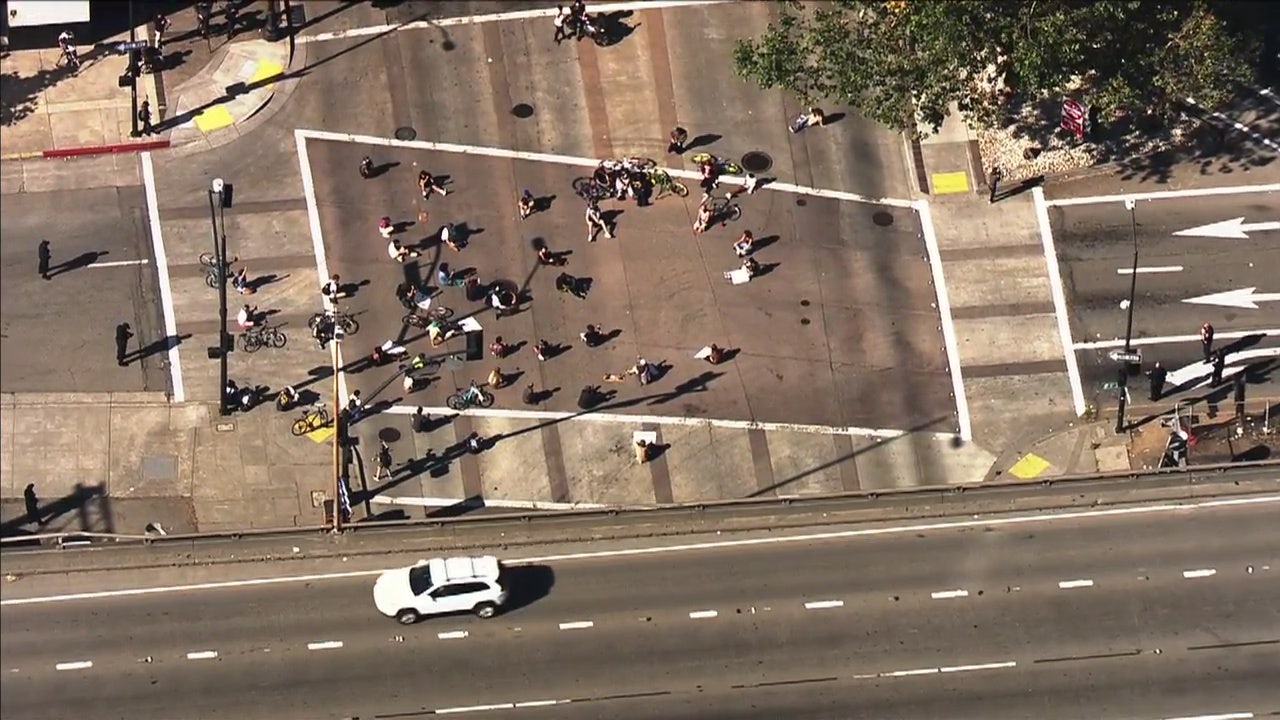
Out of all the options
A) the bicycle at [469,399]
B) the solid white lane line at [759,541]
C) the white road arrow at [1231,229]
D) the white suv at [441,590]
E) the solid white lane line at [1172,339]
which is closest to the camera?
the white suv at [441,590]

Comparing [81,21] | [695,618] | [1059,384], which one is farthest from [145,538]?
[1059,384]

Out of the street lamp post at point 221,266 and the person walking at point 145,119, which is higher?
the person walking at point 145,119

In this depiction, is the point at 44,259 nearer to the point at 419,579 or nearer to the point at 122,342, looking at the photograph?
the point at 122,342

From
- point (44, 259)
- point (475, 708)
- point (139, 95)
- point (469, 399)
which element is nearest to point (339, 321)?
point (469, 399)

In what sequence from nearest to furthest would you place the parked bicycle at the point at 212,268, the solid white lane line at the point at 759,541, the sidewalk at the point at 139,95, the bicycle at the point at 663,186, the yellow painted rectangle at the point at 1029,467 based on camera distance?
the solid white lane line at the point at 759,541
the yellow painted rectangle at the point at 1029,467
the parked bicycle at the point at 212,268
the bicycle at the point at 663,186
the sidewalk at the point at 139,95

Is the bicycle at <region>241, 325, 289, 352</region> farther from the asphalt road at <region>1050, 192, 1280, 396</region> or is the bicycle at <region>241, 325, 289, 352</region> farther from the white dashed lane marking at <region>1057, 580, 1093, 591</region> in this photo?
the asphalt road at <region>1050, 192, 1280, 396</region>

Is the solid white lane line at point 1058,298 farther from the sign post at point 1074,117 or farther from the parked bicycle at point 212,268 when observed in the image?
the parked bicycle at point 212,268

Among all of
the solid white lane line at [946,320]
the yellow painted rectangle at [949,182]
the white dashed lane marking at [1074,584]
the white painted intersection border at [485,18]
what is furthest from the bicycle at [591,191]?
the white dashed lane marking at [1074,584]
